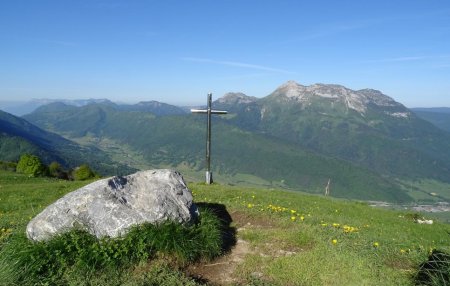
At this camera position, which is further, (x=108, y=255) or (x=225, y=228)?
(x=225, y=228)

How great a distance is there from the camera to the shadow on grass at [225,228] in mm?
13845

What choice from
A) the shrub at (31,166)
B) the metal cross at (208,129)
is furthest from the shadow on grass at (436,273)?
the shrub at (31,166)

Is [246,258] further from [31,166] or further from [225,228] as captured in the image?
[31,166]

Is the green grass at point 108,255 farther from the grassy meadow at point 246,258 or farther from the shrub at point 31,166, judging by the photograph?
the shrub at point 31,166

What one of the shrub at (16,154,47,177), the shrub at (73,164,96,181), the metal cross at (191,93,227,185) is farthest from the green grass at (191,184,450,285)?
the shrub at (16,154,47,177)

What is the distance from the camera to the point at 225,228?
1541 cm

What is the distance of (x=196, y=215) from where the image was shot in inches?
547

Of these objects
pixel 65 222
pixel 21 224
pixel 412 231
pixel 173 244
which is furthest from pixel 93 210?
pixel 412 231

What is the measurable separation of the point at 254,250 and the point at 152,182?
4422 millimetres

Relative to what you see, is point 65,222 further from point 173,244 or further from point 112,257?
point 173,244

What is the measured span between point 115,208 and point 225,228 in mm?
4747

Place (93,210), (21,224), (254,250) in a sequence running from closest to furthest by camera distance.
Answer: (93,210), (254,250), (21,224)

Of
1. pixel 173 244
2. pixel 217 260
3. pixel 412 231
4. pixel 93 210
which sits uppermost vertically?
pixel 93 210

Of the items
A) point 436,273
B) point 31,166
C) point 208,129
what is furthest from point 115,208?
point 31,166
